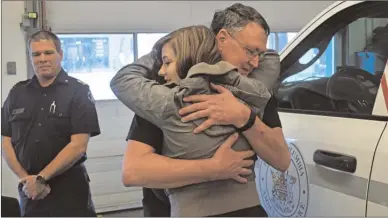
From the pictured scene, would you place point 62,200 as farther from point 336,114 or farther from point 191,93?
point 191,93

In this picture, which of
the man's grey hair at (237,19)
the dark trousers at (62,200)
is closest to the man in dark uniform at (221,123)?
the man's grey hair at (237,19)

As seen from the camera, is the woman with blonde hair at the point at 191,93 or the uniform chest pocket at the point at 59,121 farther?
the uniform chest pocket at the point at 59,121

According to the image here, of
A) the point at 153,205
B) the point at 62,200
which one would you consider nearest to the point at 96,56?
the point at 62,200

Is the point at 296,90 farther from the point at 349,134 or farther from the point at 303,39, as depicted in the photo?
the point at 349,134

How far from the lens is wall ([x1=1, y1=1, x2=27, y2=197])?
4656 millimetres

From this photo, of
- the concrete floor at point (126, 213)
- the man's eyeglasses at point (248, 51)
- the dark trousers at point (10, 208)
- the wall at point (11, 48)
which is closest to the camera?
the man's eyeglasses at point (248, 51)

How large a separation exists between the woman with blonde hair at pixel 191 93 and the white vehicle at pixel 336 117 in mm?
572

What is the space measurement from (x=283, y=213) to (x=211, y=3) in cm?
357

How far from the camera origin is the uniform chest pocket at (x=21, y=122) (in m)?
2.82

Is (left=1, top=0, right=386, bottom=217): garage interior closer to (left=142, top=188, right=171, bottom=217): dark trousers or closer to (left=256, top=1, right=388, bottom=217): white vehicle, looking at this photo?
(left=256, top=1, right=388, bottom=217): white vehicle

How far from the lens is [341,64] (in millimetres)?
2529

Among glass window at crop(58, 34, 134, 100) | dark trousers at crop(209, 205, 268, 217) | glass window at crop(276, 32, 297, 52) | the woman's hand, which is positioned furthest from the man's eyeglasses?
glass window at crop(276, 32, 297, 52)

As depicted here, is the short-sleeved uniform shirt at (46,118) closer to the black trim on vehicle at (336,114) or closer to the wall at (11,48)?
the black trim on vehicle at (336,114)

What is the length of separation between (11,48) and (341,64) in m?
3.30
